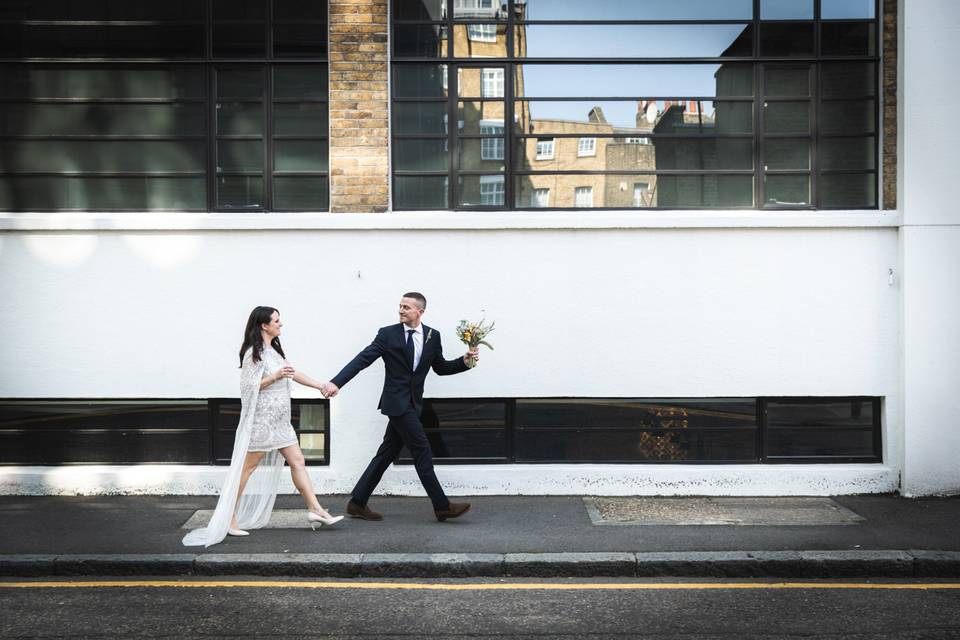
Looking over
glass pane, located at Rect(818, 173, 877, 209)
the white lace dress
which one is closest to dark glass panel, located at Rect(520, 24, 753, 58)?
glass pane, located at Rect(818, 173, 877, 209)

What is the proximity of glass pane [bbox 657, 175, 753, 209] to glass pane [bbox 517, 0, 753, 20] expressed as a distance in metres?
1.58

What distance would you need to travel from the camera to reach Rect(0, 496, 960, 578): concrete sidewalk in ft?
22.8

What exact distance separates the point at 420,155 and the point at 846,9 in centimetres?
440

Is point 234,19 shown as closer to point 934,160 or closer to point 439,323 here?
point 439,323

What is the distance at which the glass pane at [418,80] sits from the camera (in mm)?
9508

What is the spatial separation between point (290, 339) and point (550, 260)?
2629 millimetres

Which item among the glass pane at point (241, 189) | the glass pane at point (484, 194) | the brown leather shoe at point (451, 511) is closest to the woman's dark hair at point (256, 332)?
the brown leather shoe at point (451, 511)

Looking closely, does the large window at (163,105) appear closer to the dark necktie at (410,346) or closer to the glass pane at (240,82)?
the glass pane at (240,82)

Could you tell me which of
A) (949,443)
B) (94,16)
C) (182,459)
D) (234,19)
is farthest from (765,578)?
(94,16)

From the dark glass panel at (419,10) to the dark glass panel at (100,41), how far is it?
1.97m

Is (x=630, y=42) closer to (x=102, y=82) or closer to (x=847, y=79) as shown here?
(x=847, y=79)

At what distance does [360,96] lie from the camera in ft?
30.6

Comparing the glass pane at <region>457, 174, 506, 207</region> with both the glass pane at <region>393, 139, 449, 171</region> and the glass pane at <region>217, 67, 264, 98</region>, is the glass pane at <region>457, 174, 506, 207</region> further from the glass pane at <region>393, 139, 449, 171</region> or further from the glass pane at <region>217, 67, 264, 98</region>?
the glass pane at <region>217, 67, 264, 98</region>

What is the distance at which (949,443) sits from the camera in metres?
9.15
